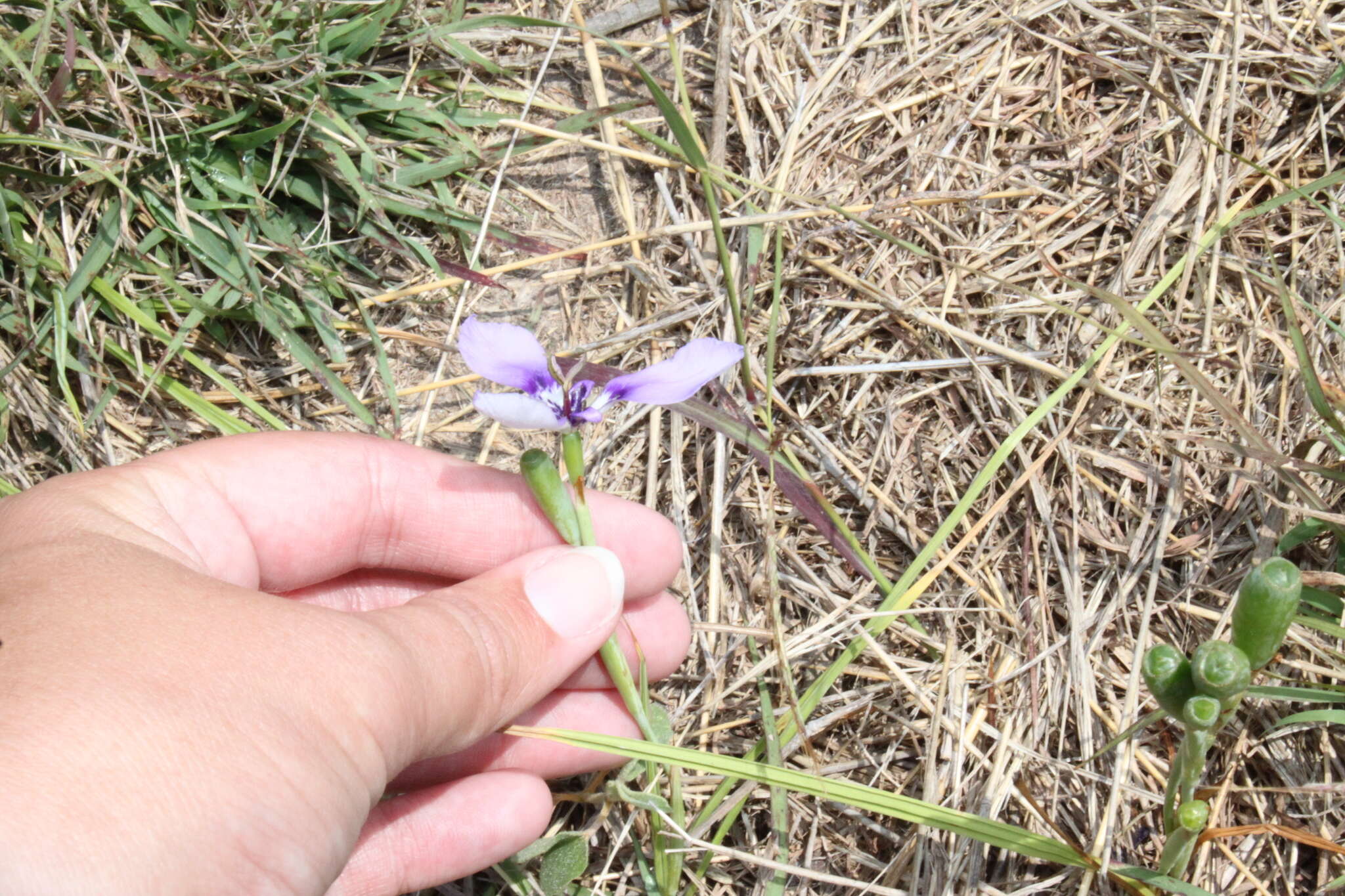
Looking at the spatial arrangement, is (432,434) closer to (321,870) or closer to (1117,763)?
(321,870)

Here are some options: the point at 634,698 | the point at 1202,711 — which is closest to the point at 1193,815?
the point at 1202,711

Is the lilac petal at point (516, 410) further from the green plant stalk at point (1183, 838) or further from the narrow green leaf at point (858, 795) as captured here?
the green plant stalk at point (1183, 838)

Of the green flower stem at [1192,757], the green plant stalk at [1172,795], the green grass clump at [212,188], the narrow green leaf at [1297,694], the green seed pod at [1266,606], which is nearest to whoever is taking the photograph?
the green seed pod at [1266,606]

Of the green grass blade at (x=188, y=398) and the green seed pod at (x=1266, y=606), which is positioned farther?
the green grass blade at (x=188, y=398)

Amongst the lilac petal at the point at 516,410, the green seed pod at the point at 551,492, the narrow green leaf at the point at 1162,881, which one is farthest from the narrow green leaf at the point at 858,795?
the lilac petal at the point at 516,410

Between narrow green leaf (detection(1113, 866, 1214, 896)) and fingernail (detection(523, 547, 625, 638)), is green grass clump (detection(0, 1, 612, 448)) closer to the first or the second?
fingernail (detection(523, 547, 625, 638))

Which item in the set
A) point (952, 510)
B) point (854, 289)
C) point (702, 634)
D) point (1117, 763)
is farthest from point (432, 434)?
point (1117, 763)

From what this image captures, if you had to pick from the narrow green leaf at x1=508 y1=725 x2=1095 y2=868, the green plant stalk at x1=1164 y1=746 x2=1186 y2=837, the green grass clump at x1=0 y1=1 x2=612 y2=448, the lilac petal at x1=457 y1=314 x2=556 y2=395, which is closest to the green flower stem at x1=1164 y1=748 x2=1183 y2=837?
the green plant stalk at x1=1164 y1=746 x2=1186 y2=837

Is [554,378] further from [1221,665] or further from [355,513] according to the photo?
[1221,665]

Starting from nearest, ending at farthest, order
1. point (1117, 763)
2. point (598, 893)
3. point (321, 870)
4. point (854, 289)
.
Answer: point (321, 870) → point (1117, 763) → point (598, 893) → point (854, 289)
